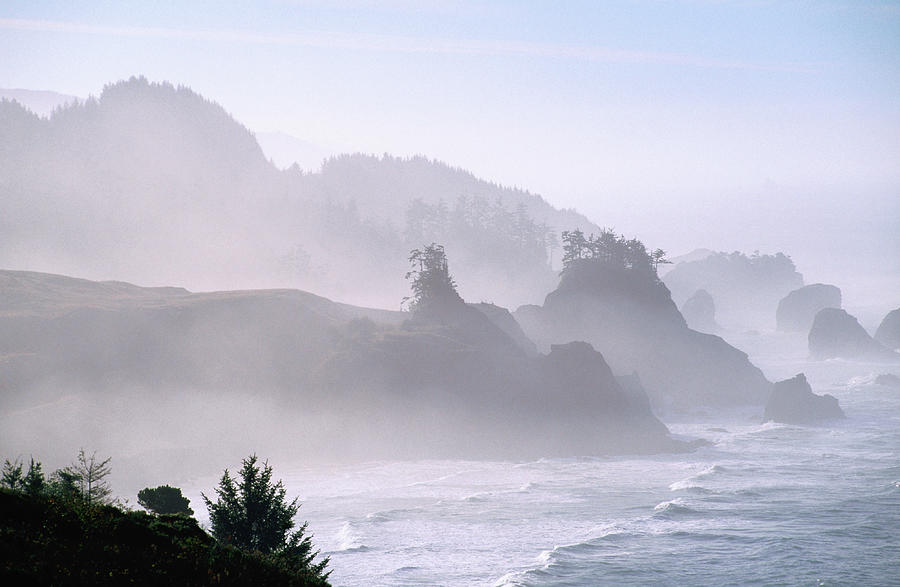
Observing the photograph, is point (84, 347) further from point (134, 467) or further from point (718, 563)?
point (718, 563)

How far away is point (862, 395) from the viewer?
Result: 112125 mm

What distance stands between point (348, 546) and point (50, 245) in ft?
487

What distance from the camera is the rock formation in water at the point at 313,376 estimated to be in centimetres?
7256

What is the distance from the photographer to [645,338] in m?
110

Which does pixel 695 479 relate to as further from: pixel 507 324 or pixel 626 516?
pixel 507 324

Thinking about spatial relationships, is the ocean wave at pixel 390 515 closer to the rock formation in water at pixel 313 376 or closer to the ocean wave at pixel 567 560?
the ocean wave at pixel 567 560

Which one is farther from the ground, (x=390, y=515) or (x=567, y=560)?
(x=390, y=515)

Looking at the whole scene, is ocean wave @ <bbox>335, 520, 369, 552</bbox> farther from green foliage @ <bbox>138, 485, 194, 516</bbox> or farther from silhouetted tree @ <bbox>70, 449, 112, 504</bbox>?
silhouetted tree @ <bbox>70, 449, 112, 504</bbox>

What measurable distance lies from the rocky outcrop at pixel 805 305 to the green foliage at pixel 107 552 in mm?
200742

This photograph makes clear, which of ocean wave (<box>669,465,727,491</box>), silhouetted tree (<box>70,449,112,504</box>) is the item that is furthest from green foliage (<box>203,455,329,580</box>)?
ocean wave (<box>669,465,727,491</box>)

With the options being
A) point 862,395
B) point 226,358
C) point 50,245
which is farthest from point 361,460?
point 50,245

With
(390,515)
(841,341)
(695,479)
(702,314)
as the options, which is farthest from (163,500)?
(702,314)

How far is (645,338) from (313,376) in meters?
56.7

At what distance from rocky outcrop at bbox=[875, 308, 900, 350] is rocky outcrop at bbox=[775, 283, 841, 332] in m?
29.0
